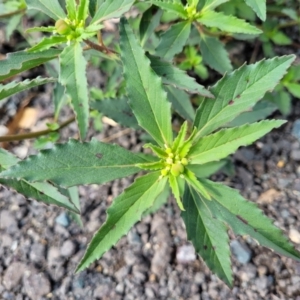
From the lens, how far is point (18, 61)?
1.46 meters

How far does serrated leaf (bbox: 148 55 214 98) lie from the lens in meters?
1.43

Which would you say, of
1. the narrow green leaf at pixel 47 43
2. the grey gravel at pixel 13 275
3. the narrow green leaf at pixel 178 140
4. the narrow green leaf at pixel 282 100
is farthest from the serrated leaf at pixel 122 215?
the narrow green leaf at pixel 282 100

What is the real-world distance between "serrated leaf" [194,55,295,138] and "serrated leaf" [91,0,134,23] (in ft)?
1.17

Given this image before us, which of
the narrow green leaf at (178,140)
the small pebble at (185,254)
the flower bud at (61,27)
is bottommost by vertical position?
the small pebble at (185,254)

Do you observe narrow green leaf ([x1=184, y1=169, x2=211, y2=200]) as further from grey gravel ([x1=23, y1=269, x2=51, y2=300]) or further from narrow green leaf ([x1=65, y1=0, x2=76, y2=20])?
grey gravel ([x1=23, y1=269, x2=51, y2=300])

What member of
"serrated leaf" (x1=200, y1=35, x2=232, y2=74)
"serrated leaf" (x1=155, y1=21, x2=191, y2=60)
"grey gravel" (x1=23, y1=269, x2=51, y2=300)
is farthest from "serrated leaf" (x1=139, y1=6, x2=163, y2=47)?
"grey gravel" (x1=23, y1=269, x2=51, y2=300)

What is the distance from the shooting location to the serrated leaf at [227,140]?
1.29 m

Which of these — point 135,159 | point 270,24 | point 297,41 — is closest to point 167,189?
point 135,159

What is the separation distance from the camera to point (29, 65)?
1474 mm

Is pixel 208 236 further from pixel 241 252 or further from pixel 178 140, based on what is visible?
pixel 241 252

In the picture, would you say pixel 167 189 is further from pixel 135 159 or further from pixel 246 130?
pixel 246 130

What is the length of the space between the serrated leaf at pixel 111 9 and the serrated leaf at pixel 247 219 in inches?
23.1

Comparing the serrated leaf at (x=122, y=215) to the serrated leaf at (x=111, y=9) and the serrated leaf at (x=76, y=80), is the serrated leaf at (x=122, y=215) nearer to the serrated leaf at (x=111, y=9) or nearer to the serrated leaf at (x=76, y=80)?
the serrated leaf at (x=76, y=80)

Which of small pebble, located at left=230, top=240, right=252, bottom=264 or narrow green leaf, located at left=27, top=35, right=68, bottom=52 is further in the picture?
small pebble, located at left=230, top=240, right=252, bottom=264
